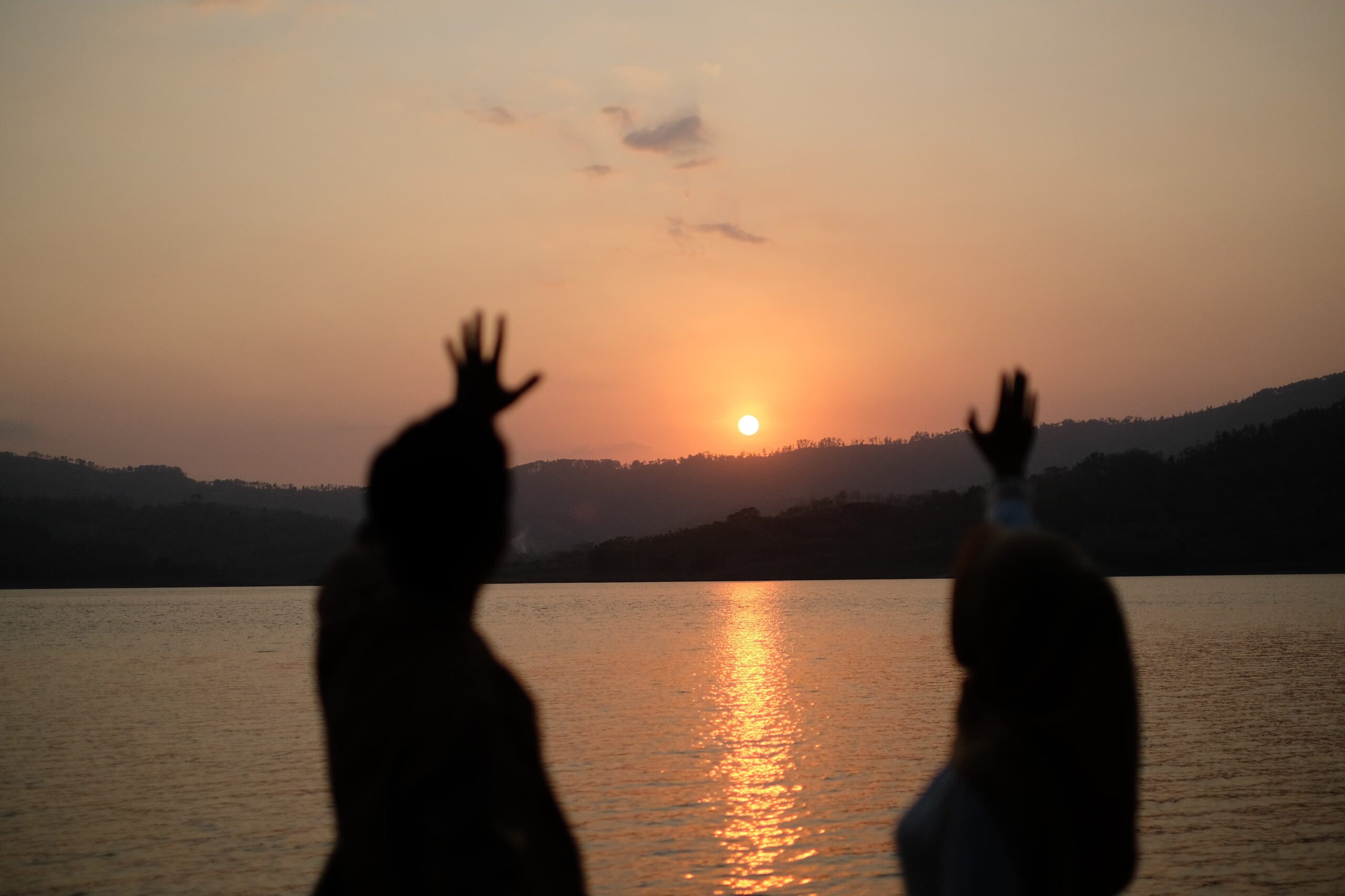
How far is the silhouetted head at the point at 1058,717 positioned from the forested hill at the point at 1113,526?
11471cm

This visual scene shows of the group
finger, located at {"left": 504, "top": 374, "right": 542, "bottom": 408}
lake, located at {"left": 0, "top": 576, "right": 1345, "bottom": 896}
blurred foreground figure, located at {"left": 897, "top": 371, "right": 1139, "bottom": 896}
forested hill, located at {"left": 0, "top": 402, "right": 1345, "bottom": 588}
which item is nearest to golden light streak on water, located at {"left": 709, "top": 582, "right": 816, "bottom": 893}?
lake, located at {"left": 0, "top": 576, "right": 1345, "bottom": 896}

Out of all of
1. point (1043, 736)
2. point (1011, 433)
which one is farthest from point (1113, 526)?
point (1043, 736)

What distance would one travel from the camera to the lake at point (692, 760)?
13.9 meters

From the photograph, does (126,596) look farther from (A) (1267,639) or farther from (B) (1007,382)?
(B) (1007,382)

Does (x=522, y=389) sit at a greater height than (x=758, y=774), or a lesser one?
greater

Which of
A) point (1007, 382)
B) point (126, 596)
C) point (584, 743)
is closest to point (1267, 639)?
point (584, 743)

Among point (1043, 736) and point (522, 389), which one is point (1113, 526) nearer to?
point (1043, 736)

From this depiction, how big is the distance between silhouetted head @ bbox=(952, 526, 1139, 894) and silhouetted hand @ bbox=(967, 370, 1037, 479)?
0.51 metres

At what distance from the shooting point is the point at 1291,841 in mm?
14508

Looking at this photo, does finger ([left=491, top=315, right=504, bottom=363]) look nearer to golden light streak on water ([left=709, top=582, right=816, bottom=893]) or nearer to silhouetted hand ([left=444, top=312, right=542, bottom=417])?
silhouetted hand ([left=444, top=312, right=542, bottom=417])

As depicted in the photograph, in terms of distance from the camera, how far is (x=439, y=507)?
7.55ft

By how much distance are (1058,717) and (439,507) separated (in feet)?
6.30

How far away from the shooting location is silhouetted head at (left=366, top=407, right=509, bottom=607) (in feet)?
7.54

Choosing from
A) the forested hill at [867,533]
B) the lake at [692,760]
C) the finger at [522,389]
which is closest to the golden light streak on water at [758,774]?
the lake at [692,760]
